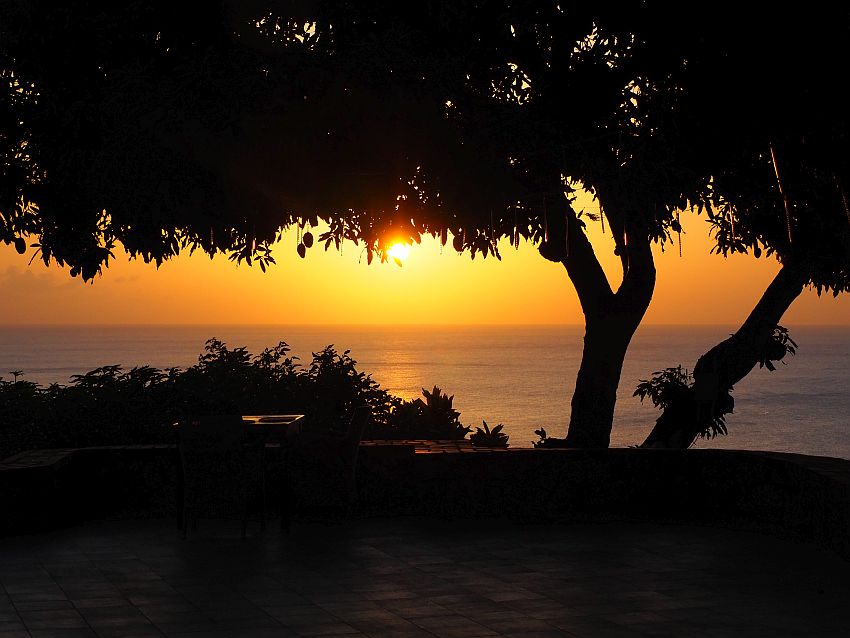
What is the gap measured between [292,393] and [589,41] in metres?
6.32

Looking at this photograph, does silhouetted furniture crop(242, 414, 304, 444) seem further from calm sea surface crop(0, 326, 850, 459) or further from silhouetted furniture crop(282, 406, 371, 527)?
calm sea surface crop(0, 326, 850, 459)

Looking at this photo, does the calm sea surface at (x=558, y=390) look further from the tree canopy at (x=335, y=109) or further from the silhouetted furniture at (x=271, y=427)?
the silhouetted furniture at (x=271, y=427)


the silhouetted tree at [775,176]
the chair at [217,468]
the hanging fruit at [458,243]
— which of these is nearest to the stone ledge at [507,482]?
the chair at [217,468]

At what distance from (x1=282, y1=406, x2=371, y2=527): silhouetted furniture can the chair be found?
542 mm

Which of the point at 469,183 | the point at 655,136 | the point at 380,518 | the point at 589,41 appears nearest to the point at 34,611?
the point at 380,518

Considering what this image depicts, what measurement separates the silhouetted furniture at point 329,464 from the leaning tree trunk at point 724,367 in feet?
24.6

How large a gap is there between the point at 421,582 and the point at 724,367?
1041 cm

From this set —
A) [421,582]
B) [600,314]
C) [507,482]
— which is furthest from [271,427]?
[600,314]

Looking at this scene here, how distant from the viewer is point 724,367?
58.8 ft

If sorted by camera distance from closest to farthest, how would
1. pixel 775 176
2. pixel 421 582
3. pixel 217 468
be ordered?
pixel 421 582, pixel 217 468, pixel 775 176

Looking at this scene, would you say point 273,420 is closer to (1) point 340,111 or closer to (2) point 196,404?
(1) point 340,111

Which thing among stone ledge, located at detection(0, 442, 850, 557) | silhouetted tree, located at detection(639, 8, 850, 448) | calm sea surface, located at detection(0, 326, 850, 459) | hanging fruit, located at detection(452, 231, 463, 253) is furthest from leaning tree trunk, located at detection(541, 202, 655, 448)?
calm sea surface, located at detection(0, 326, 850, 459)

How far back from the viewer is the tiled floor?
7.29 meters

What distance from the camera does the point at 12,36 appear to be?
12.4 metres
